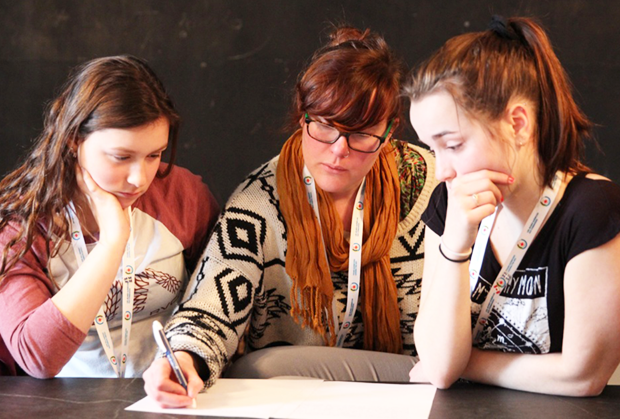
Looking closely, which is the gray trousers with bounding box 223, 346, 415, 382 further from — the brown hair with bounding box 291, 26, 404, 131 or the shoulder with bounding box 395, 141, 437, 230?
the brown hair with bounding box 291, 26, 404, 131

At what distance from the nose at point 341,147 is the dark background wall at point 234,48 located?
99cm

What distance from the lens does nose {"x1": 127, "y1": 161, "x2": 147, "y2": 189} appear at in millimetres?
1884

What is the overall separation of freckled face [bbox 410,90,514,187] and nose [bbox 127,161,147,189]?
28.9 inches

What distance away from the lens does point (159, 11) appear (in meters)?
3.05

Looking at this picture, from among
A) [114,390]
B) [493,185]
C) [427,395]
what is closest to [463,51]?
[493,185]

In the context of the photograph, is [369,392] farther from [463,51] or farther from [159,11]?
[159,11]

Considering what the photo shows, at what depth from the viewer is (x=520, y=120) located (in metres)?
1.50

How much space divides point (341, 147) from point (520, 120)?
591 millimetres

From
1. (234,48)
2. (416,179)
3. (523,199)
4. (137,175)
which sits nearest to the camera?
(523,199)

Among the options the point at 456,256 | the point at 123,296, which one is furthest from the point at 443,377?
the point at 123,296

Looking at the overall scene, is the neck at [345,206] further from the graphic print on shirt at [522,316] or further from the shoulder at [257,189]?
the graphic print on shirt at [522,316]

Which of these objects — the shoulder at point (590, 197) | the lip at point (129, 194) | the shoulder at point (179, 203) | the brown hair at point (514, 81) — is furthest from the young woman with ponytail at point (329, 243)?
the shoulder at point (590, 197)

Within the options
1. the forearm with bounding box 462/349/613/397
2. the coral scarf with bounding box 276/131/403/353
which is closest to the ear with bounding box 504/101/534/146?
the forearm with bounding box 462/349/613/397

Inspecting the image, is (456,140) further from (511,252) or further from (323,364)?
(323,364)
